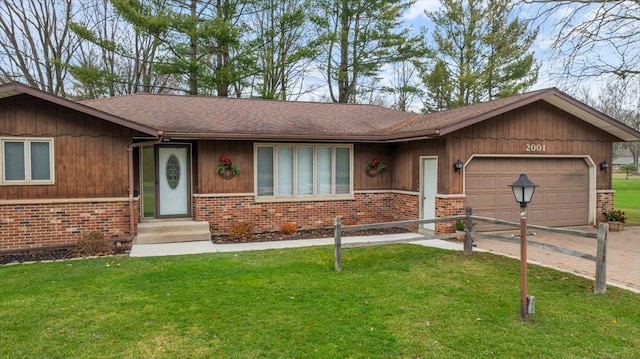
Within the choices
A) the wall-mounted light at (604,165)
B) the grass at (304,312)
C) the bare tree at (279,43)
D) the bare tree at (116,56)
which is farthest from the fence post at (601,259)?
the bare tree at (116,56)

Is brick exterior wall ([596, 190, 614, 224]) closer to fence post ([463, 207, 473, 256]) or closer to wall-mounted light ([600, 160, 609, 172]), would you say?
wall-mounted light ([600, 160, 609, 172])

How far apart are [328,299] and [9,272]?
5547 mm

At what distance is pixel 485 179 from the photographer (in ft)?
35.8

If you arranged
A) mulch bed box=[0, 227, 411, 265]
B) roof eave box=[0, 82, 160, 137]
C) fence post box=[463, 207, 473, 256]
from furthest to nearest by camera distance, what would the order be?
mulch bed box=[0, 227, 411, 265] < fence post box=[463, 207, 473, 256] < roof eave box=[0, 82, 160, 137]

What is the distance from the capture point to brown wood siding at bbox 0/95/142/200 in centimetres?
880

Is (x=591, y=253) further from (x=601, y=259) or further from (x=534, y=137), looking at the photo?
(x=534, y=137)

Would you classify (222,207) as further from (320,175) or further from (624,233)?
(624,233)

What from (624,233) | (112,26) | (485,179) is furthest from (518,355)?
(112,26)

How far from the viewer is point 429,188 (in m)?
11.1

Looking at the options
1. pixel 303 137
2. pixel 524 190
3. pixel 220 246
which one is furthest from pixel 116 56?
pixel 524 190

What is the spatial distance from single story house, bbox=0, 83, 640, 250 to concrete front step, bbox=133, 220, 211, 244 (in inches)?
2.9

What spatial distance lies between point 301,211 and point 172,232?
3.37 meters

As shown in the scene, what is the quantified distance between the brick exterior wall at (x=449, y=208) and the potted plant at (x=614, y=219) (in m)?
4.59

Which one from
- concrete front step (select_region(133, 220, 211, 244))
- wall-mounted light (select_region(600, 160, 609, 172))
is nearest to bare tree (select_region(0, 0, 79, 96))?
concrete front step (select_region(133, 220, 211, 244))
